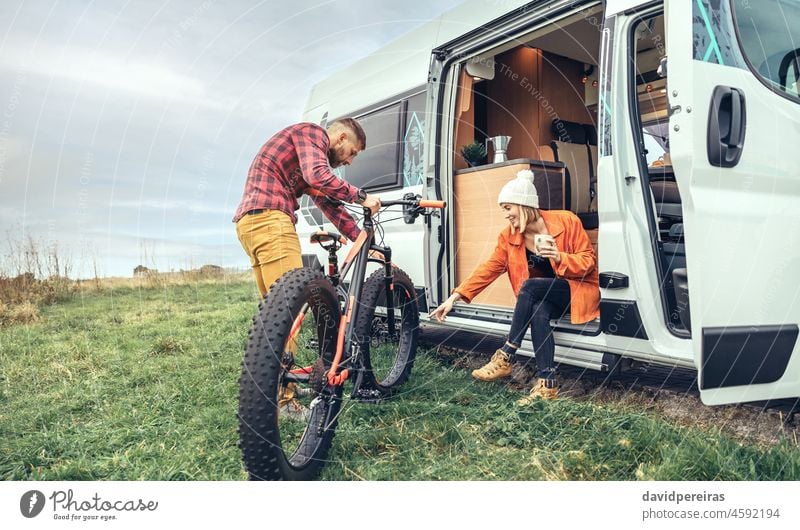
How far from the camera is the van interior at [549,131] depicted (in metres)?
3.44

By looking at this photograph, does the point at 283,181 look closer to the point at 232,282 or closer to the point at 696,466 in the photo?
the point at 696,466

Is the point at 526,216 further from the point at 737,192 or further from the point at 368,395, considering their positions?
the point at 368,395

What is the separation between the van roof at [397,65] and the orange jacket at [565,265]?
1121 millimetres

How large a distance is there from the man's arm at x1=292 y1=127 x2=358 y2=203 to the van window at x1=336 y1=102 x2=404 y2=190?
1.60 metres

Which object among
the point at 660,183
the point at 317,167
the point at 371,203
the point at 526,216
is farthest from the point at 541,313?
the point at 317,167

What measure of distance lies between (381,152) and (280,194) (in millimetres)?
1849

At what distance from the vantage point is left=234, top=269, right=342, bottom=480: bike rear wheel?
1842mm

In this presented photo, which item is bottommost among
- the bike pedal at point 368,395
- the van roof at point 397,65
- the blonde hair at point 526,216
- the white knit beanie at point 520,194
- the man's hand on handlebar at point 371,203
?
the bike pedal at point 368,395

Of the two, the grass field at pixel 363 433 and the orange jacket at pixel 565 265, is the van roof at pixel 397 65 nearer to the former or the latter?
the orange jacket at pixel 565 265

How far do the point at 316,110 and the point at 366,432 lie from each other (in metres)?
3.46

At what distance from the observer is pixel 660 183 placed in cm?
349

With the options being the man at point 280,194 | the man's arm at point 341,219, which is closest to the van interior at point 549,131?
the man's arm at point 341,219

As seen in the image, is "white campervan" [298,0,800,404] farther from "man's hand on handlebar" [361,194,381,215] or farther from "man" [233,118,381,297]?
"man" [233,118,381,297]
